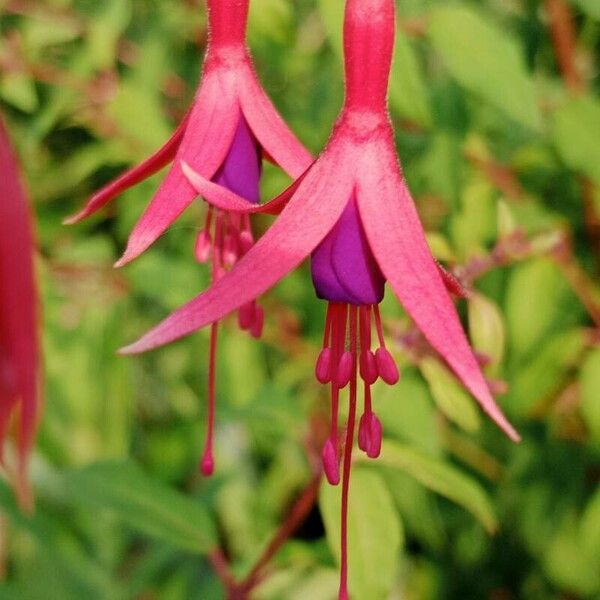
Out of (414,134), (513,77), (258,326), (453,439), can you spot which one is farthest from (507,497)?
(258,326)

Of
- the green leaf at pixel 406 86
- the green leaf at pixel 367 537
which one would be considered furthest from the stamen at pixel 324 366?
the green leaf at pixel 406 86

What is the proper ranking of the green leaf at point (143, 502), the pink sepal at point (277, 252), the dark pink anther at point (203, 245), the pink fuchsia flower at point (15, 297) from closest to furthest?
the pink fuchsia flower at point (15, 297) < the pink sepal at point (277, 252) < the dark pink anther at point (203, 245) < the green leaf at point (143, 502)

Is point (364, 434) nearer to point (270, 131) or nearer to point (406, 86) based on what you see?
point (270, 131)

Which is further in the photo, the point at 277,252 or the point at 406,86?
the point at 406,86

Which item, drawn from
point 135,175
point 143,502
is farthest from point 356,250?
point 143,502

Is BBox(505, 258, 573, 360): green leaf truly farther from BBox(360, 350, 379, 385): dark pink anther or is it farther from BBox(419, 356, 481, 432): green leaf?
BBox(360, 350, 379, 385): dark pink anther

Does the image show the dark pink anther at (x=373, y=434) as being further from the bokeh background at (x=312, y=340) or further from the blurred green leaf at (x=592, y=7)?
the blurred green leaf at (x=592, y=7)

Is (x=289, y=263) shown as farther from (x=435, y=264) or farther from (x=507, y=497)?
(x=507, y=497)

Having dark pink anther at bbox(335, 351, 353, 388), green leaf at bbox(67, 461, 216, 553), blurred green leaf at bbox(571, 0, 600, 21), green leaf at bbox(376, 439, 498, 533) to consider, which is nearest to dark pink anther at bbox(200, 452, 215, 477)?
dark pink anther at bbox(335, 351, 353, 388)
